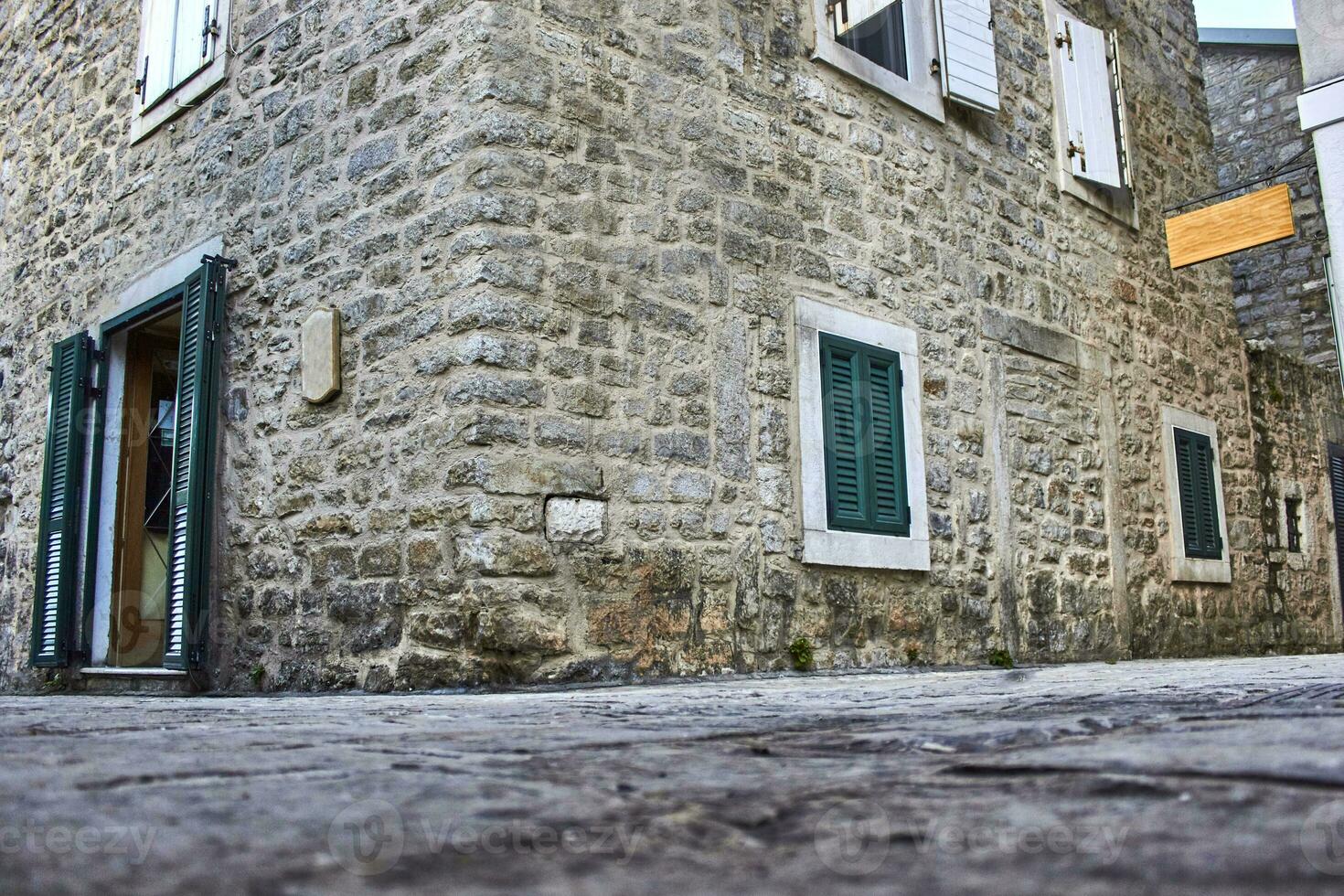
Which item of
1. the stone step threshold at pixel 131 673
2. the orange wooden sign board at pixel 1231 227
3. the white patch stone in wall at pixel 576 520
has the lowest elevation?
A: the stone step threshold at pixel 131 673

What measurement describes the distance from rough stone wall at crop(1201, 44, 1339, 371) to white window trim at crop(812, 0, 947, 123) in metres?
4.59

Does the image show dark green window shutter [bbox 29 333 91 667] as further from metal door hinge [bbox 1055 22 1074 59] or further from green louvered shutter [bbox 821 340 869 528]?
metal door hinge [bbox 1055 22 1074 59]

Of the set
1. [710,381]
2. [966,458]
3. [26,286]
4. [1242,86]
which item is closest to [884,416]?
[966,458]

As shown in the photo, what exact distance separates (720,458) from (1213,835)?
4.29 meters

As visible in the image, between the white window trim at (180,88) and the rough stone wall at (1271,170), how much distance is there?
792cm

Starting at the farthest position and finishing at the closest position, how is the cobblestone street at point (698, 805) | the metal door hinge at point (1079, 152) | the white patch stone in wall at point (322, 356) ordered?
the metal door hinge at point (1079, 152)
the white patch stone in wall at point (322, 356)
the cobblestone street at point (698, 805)

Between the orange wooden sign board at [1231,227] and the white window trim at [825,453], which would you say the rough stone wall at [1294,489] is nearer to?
the orange wooden sign board at [1231,227]

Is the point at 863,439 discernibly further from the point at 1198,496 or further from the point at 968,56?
the point at 1198,496

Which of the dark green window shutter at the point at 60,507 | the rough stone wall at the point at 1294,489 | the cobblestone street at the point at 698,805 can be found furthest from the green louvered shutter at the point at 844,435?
A: the rough stone wall at the point at 1294,489

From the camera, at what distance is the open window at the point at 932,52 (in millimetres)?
6449

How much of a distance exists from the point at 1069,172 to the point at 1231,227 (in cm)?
106

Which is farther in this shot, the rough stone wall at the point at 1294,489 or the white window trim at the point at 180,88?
the rough stone wall at the point at 1294,489

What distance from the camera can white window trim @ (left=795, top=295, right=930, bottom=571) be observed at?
5500mm

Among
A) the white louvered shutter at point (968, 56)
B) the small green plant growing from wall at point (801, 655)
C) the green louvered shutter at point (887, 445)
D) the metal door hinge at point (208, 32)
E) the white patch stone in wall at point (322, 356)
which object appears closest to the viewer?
the white patch stone in wall at point (322, 356)
